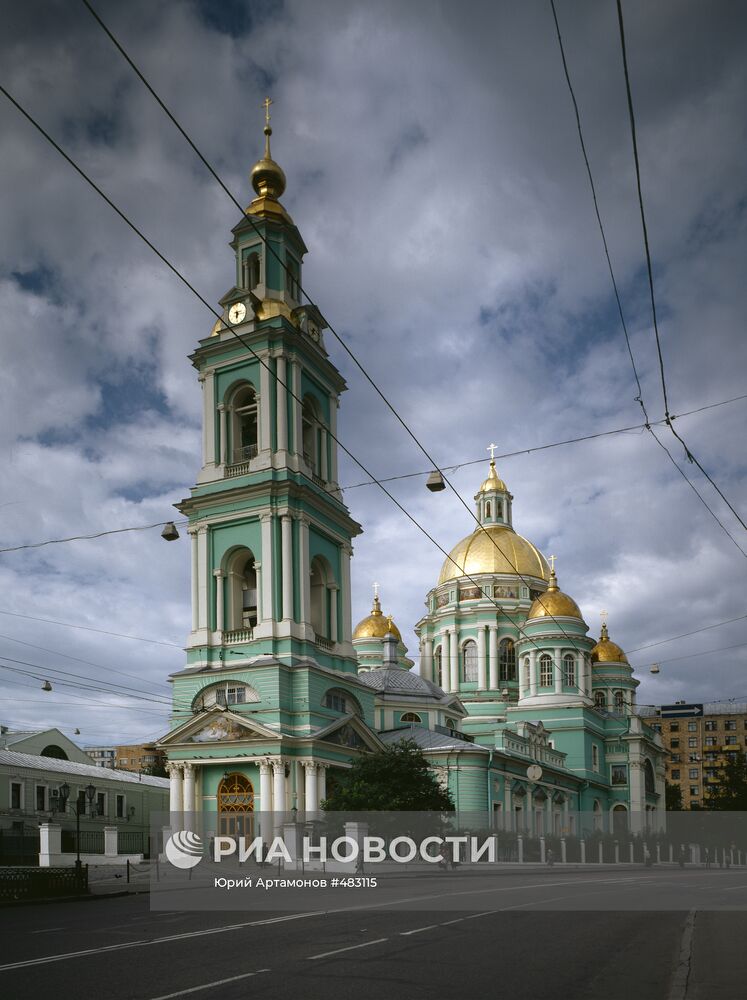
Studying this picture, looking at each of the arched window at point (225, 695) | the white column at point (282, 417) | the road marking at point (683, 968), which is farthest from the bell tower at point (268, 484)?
the road marking at point (683, 968)

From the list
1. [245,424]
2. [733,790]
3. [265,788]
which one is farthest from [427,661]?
[265,788]

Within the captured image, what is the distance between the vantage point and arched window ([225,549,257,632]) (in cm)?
4588

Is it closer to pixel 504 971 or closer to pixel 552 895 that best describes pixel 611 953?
pixel 504 971

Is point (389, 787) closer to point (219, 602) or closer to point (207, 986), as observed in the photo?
point (219, 602)

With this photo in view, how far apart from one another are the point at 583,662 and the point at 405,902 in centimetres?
5976

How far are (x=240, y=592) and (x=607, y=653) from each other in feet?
171

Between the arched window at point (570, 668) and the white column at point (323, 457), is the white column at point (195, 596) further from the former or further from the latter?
the arched window at point (570, 668)

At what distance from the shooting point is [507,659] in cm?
8206

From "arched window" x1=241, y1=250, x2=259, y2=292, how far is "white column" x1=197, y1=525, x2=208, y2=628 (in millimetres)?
12231

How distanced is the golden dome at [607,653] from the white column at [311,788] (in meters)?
52.8

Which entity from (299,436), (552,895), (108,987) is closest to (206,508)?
(299,436)

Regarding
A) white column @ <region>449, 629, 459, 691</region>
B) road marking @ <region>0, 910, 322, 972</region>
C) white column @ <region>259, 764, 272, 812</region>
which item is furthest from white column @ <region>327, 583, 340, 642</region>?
white column @ <region>449, 629, 459, 691</region>

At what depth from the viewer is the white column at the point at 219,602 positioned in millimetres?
45531

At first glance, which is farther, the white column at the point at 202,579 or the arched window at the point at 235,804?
the white column at the point at 202,579
